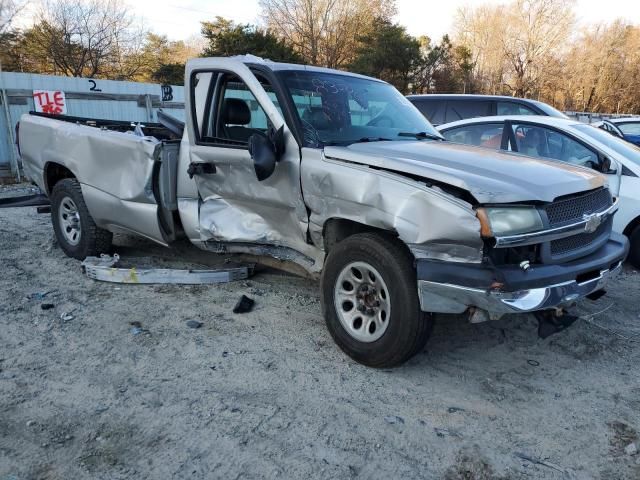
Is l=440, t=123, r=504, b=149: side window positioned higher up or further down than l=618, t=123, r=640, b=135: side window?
further down

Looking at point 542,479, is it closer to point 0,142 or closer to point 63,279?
point 63,279

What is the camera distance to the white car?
5.54 m

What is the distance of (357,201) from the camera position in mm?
3328

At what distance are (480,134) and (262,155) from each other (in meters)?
4.22

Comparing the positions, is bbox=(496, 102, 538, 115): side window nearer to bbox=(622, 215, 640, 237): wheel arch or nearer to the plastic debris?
bbox=(622, 215, 640, 237): wheel arch

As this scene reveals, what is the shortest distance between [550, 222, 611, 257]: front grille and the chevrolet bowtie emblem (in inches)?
2.2

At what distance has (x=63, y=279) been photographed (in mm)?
5055

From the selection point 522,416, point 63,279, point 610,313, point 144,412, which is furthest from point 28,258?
point 610,313

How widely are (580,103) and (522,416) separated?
4877 centimetres

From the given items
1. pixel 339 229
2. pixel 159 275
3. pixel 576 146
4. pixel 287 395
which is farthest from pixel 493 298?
pixel 576 146

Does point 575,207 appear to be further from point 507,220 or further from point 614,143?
point 614,143

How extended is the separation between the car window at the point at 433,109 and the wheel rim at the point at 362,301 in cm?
661

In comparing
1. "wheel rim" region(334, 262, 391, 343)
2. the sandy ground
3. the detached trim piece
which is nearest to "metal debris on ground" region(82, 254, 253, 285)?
the sandy ground

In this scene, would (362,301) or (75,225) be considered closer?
(362,301)
